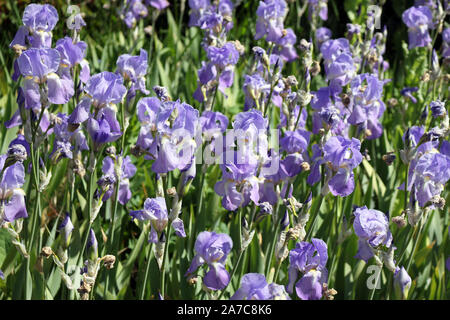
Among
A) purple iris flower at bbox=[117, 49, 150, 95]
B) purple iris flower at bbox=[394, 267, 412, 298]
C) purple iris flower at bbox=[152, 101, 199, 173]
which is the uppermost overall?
purple iris flower at bbox=[117, 49, 150, 95]

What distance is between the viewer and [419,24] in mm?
3516

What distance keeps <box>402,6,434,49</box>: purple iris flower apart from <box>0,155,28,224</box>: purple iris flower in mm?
2653

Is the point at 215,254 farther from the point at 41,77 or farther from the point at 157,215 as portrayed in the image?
the point at 41,77

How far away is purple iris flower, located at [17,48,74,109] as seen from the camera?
1.71 metres

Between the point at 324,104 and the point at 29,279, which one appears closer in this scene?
the point at 29,279

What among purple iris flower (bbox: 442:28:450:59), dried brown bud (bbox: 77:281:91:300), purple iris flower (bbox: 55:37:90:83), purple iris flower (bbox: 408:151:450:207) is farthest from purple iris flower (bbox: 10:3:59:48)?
purple iris flower (bbox: 442:28:450:59)

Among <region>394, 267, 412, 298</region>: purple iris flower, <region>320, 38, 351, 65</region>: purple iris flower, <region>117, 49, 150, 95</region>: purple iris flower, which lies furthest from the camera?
<region>320, 38, 351, 65</region>: purple iris flower

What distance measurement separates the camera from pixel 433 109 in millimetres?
2010

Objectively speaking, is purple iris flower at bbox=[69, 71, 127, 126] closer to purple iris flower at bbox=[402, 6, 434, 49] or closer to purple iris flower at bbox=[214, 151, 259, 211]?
purple iris flower at bbox=[214, 151, 259, 211]

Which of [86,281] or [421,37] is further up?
[421,37]

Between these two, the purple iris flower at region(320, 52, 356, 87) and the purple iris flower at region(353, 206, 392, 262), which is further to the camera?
the purple iris flower at region(320, 52, 356, 87)

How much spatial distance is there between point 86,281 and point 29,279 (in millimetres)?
342

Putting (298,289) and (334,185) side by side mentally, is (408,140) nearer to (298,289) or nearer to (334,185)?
(334,185)
